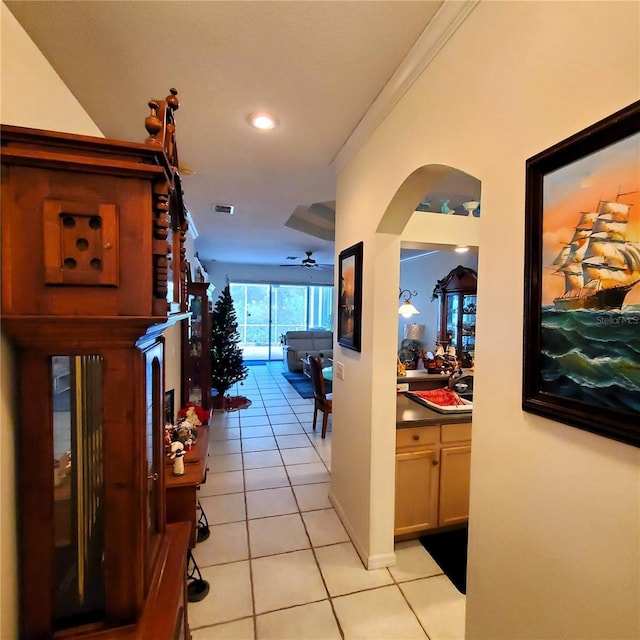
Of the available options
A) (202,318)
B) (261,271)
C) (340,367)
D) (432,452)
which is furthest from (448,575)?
(261,271)

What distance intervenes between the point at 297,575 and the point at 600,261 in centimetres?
220

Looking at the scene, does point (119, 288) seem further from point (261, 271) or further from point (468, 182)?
point (261, 271)

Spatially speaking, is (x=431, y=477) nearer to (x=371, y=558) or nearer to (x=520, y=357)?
(x=371, y=558)

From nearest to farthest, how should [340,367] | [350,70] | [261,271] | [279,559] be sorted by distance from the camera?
1. [350,70]
2. [279,559]
3. [340,367]
4. [261,271]

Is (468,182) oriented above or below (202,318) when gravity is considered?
above

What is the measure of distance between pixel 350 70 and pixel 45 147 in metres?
1.26

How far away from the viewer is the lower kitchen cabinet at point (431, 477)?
2.21 meters

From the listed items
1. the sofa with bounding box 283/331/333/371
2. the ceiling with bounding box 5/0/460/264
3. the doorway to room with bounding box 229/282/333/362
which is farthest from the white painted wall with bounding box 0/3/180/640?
the doorway to room with bounding box 229/282/333/362

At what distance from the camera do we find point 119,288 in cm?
84

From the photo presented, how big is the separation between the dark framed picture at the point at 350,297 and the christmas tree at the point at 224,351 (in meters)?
3.28

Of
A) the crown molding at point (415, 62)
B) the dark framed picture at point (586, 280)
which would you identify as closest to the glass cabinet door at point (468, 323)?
the crown molding at point (415, 62)

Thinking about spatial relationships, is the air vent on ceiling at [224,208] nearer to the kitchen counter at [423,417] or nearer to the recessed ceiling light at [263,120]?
the recessed ceiling light at [263,120]

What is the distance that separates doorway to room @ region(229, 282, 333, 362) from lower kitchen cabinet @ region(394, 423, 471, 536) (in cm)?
759

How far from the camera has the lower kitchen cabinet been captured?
2205 millimetres
